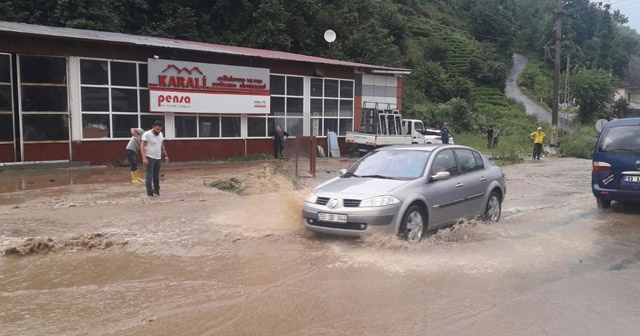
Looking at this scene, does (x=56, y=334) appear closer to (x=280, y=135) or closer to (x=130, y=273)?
(x=130, y=273)

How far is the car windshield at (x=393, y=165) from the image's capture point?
8106 mm

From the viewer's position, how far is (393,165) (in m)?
8.42

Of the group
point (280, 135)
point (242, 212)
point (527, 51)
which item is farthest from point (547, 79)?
point (242, 212)

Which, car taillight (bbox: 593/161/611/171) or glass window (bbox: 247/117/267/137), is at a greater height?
glass window (bbox: 247/117/267/137)

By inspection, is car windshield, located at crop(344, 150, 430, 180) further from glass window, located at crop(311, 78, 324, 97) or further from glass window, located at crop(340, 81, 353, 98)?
glass window, located at crop(340, 81, 353, 98)

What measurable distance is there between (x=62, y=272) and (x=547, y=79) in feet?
234

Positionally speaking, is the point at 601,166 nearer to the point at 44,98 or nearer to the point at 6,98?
the point at 44,98

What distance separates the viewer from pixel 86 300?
5449 mm

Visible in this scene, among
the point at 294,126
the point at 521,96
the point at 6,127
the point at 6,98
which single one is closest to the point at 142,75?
the point at 6,98

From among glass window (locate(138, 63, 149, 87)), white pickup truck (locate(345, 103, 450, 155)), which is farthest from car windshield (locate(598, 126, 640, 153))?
glass window (locate(138, 63, 149, 87))

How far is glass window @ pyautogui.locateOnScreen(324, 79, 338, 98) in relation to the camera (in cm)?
2605

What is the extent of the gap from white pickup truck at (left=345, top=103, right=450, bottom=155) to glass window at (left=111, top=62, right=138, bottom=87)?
1049 centimetres

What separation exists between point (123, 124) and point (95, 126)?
1.04 metres

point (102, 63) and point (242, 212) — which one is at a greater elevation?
point (102, 63)
